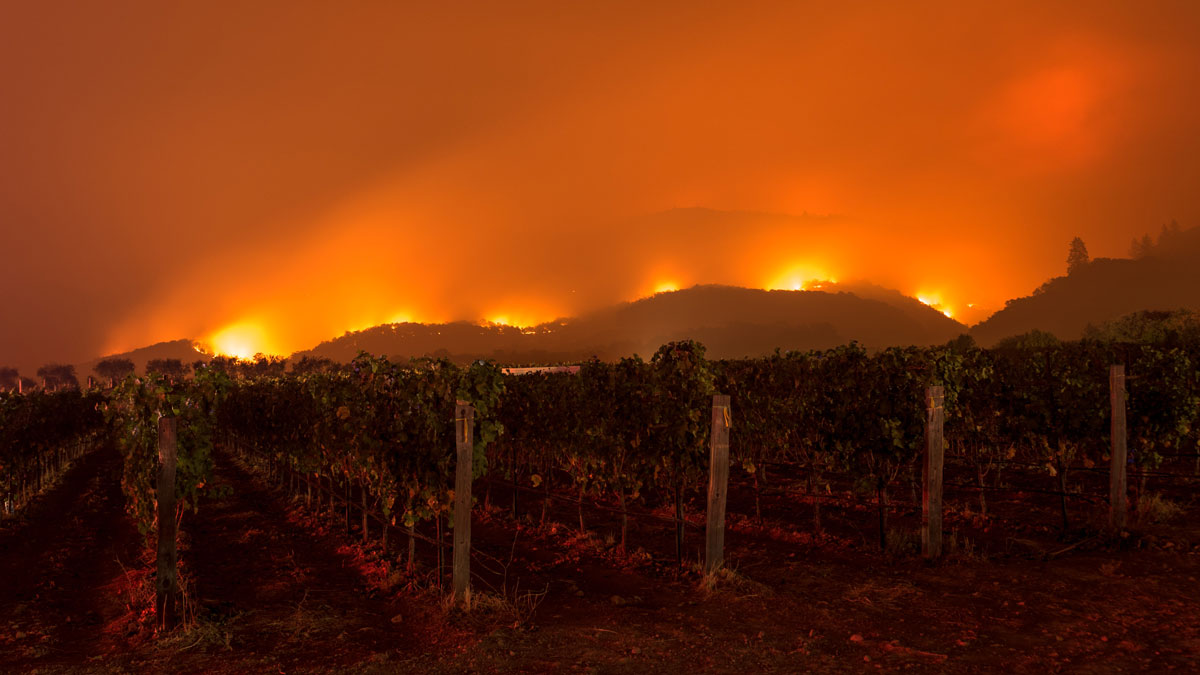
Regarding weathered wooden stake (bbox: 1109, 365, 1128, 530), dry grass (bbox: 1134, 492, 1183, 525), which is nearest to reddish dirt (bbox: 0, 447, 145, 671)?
weathered wooden stake (bbox: 1109, 365, 1128, 530)

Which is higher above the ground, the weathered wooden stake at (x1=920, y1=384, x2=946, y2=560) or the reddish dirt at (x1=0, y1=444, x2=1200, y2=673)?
the weathered wooden stake at (x1=920, y1=384, x2=946, y2=560)

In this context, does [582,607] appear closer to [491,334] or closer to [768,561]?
[768,561]

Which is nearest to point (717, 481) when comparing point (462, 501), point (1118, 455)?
point (462, 501)

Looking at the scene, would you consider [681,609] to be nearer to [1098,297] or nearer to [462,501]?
[462,501]

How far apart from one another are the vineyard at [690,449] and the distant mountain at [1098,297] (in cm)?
14416

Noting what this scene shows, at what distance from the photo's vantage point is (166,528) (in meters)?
7.97

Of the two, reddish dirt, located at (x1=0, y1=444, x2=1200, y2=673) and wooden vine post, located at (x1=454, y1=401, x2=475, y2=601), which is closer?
reddish dirt, located at (x1=0, y1=444, x2=1200, y2=673)

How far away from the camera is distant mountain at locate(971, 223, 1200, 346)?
149500 mm

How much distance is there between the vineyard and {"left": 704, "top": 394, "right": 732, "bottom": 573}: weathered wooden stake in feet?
0.10

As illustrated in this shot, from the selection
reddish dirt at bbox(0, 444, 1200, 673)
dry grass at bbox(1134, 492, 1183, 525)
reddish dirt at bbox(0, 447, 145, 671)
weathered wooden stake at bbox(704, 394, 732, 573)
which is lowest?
reddish dirt at bbox(0, 447, 145, 671)

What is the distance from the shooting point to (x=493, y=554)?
12586 millimetres

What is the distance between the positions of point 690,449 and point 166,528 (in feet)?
22.6

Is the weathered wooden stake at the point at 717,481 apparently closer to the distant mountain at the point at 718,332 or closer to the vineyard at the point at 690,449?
the vineyard at the point at 690,449

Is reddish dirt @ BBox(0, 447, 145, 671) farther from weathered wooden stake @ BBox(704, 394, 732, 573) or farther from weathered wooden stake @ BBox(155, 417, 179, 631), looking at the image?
weathered wooden stake @ BBox(704, 394, 732, 573)
